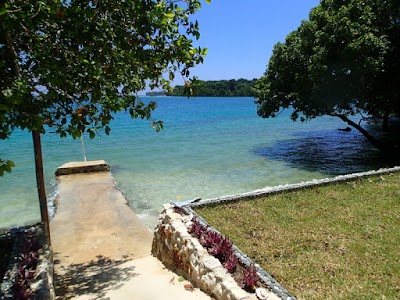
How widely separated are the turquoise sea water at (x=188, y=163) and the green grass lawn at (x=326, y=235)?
4.72 m

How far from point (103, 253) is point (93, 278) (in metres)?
1.50

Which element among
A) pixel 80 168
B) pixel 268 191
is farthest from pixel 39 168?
pixel 80 168

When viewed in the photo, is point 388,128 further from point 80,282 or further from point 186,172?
point 80,282

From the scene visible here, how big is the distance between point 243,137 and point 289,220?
25426 millimetres

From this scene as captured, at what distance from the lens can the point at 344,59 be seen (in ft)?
55.4

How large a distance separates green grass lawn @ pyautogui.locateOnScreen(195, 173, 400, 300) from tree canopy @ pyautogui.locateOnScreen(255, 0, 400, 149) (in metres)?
8.46

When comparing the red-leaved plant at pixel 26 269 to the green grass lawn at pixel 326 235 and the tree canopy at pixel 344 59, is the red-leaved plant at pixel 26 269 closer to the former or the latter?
the green grass lawn at pixel 326 235

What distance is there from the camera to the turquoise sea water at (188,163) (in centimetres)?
1454

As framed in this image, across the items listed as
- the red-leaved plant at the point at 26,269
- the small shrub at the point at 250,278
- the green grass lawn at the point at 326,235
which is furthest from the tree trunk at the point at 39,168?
the small shrub at the point at 250,278

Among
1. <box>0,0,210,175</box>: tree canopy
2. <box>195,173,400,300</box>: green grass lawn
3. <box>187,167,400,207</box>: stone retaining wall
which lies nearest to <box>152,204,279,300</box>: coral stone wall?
<box>195,173,400,300</box>: green grass lawn

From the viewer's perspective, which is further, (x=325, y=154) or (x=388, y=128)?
(x=388, y=128)

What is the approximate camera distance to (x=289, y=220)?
766 centimetres

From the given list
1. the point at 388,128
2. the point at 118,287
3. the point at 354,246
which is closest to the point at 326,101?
the point at 354,246

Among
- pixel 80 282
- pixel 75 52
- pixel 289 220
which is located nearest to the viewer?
pixel 75 52
